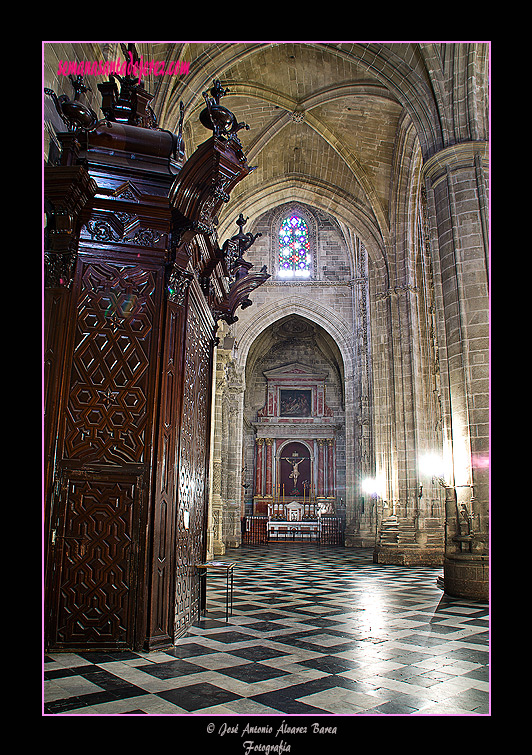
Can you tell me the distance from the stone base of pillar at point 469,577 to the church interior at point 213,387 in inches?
1.0

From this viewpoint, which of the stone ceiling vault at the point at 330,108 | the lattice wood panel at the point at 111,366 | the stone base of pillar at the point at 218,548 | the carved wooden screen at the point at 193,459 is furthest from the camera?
the stone base of pillar at the point at 218,548

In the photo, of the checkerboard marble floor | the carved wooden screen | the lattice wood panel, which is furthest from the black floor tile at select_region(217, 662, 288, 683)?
the lattice wood panel

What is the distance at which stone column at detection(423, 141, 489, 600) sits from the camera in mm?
7121

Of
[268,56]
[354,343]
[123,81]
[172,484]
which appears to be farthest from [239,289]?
[354,343]

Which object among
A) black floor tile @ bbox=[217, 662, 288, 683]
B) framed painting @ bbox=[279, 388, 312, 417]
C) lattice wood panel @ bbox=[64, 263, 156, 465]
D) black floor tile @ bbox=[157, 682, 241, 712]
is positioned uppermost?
framed painting @ bbox=[279, 388, 312, 417]

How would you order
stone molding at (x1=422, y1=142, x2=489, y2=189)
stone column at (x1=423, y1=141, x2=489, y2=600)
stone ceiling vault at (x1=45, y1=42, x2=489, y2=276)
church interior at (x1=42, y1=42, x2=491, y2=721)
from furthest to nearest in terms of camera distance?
stone ceiling vault at (x1=45, y1=42, x2=489, y2=276)
stone molding at (x1=422, y1=142, x2=489, y2=189)
stone column at (x1=423, y1=141, x2=489, y2=600)
church interior at (x1=42, y1=42, x2=491, y2=721)

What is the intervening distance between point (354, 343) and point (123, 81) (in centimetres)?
1848

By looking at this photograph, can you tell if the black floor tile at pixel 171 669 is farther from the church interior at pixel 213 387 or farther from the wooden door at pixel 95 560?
the wooden door at pixel 95 560

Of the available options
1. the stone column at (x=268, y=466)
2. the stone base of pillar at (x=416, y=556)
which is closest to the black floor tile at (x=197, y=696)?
the stone base of pillar at (x=416, y=556)

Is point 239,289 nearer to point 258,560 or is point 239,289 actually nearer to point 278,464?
point 258,560

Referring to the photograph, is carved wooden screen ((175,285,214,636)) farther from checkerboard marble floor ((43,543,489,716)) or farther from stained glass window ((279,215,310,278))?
stained glass window ((279,215,310,278))

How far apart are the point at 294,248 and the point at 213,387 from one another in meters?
18.6

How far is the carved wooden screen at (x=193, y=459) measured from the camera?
182 inches

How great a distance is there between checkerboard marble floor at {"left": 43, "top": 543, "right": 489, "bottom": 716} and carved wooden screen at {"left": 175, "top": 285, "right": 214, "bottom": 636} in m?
0.36
